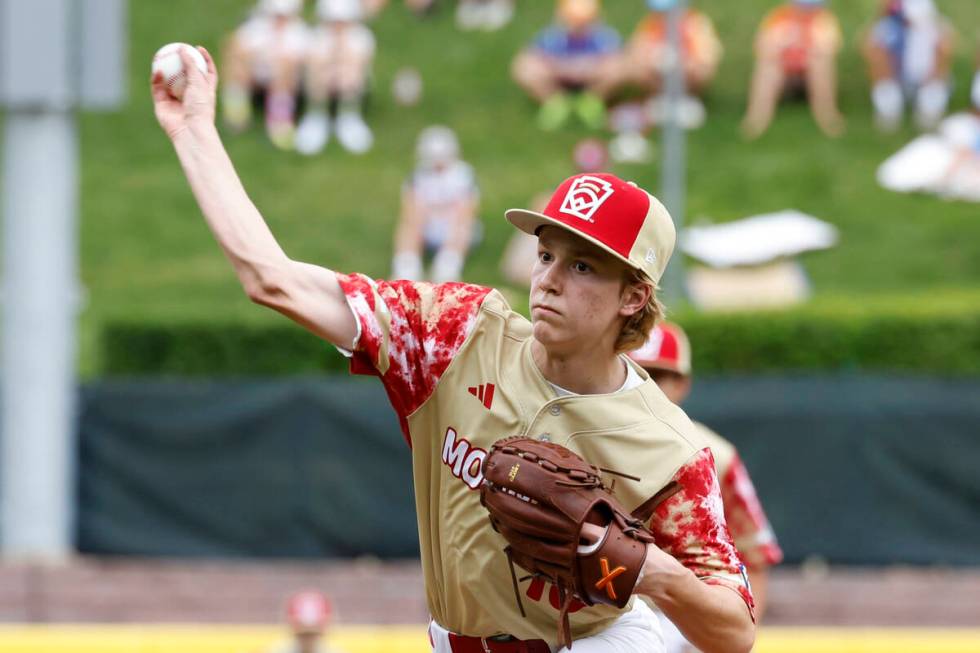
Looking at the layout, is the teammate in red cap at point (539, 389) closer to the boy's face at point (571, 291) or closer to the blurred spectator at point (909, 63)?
the boy's face at point (571, 291)

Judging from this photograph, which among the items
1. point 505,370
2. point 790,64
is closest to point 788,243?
point 790,64

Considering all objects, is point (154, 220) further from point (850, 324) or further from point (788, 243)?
point (850, 324)

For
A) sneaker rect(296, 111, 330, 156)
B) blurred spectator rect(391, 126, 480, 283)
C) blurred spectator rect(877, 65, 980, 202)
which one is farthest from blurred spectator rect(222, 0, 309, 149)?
blurred spectator rect(877, 65, 980, 202)

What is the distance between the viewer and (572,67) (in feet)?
71.4

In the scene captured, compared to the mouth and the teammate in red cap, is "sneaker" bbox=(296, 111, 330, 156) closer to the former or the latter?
the teammate in red cap

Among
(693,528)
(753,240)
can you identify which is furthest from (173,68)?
(753,240)

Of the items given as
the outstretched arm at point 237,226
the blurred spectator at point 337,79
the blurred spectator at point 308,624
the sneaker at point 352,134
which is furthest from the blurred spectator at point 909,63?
the outstretched arm at point 237,226

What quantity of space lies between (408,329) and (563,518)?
600 millimetres

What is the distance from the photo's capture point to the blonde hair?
3.93 metres

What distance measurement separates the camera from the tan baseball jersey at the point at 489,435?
12.5 ft

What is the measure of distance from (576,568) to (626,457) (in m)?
0.32

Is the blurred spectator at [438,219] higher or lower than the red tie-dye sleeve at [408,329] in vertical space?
lower

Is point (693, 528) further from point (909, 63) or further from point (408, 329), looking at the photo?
point (909, 63)

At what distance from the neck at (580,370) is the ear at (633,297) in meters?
0.11
